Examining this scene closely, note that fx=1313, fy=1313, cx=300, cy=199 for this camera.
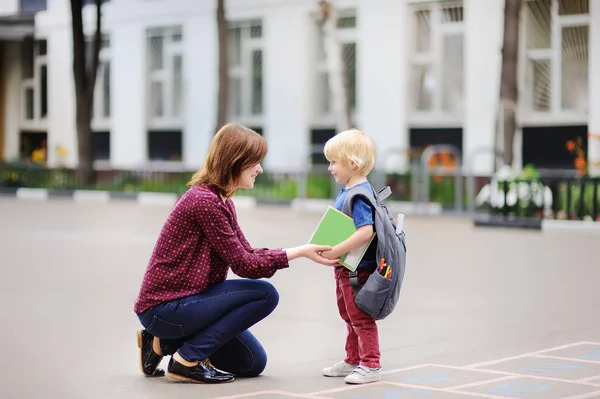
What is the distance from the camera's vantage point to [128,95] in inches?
1396

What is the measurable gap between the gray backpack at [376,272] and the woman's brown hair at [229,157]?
1.77ft

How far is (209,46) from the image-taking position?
108 feet

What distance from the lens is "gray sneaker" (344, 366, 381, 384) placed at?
262 inches

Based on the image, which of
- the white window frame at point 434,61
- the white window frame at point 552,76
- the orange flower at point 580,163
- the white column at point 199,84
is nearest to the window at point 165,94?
the white column at point 199,84

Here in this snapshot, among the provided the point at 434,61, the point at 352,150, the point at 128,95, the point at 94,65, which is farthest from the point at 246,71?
the point at 352,150

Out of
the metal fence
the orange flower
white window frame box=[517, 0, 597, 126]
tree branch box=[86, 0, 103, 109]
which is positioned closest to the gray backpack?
the metal fence

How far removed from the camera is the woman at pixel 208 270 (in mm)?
6645

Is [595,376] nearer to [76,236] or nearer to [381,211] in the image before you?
[381,211]

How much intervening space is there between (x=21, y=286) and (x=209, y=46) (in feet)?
71.1

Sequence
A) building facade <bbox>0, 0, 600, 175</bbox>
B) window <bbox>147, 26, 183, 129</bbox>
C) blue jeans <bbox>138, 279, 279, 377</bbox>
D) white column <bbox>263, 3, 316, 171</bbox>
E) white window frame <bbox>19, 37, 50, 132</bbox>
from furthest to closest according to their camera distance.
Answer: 1. white window frame <bbox>19, 37, 50, 132</bbox>
2. window <bbox>147, 26, 183, 129</bbox>
3. white column <bbox>263, 3, 316, 171</bbox>
4. building facade <bbox>0, 0, 600, 175</bbox>
5. blue jeans <bbox>138, 279, 279, 377</bbox>

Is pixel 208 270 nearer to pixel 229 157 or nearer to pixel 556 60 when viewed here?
pixel 229 157

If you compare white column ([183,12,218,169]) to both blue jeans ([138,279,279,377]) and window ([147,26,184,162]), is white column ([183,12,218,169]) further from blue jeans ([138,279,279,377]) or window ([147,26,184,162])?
blue jeans ([138,279,279,377])

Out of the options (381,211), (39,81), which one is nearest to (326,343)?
(381,211)

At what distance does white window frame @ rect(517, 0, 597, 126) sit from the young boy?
18.8 m
